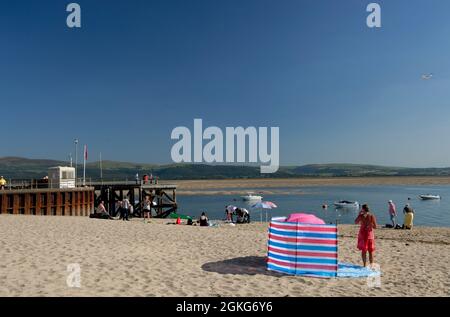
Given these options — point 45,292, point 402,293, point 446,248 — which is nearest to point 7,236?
point 45,292

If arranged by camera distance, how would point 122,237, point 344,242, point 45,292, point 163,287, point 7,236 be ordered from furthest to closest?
1. point 344,242
2. point 122,237
3. point 7,236
4. point 163,287
5. point 45,292

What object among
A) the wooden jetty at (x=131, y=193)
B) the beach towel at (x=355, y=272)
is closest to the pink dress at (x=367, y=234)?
the beach towel at (x=355, y=272)

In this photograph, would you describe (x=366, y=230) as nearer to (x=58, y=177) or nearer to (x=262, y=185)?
(x=58, y=177)

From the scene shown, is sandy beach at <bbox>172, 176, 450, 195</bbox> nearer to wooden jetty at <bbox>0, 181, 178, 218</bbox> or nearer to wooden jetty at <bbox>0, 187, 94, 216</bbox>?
wooden jetty at <bbox>0, 181, 178, 218</bbox>

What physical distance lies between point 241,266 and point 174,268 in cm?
182

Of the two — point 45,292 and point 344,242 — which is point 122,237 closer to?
point 45,292

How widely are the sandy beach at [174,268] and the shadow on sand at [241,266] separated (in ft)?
0.09

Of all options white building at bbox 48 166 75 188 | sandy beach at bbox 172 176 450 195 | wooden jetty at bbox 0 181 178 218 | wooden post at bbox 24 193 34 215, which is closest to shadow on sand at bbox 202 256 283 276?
wooden jetty at bbox 0 181 178 218

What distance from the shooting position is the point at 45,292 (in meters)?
7.21

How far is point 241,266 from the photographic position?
10273 mm

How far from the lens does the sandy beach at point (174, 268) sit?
784 cm

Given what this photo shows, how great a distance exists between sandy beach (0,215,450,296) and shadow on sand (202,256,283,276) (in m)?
0.03

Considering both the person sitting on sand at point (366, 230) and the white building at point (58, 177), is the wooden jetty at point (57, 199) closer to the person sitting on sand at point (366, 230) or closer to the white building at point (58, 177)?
the white building at point (58, 177)
